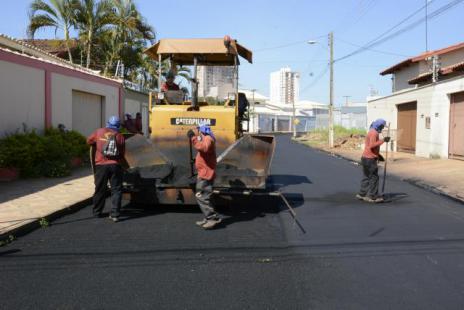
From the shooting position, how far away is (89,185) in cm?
1116

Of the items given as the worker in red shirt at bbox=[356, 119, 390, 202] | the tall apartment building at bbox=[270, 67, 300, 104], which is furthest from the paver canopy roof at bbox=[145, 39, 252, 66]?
the tall apartment building at bbox=[270, 67, 300, 104]

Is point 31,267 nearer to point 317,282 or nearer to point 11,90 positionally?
point 317,282

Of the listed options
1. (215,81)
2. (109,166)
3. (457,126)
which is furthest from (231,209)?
(457,126)

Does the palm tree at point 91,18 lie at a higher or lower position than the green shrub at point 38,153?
higher

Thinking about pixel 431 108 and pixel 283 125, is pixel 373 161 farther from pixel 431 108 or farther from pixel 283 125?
pixel 283 125

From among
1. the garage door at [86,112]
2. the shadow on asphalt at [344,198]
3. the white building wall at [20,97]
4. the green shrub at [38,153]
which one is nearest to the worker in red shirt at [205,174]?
the shadow on asphalt at [344,198]

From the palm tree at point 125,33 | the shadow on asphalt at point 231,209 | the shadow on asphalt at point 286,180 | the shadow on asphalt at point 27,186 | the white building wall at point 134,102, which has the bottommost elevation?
the shadow on asphalt at point 231,209

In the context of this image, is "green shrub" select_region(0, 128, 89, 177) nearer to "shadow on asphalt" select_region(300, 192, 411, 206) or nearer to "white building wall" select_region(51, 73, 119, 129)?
"white building wall" select_region(51, 73, 119, 129)

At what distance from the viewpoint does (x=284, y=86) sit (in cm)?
10425

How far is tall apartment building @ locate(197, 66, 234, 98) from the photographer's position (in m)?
10.1

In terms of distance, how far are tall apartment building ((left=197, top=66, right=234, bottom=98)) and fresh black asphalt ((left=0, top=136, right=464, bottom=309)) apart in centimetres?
238

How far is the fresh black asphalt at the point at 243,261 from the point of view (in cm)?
457

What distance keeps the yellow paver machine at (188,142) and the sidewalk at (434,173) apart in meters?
4.66

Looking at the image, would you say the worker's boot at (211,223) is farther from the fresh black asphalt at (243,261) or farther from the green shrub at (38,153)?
the green shrub at (38,153)
